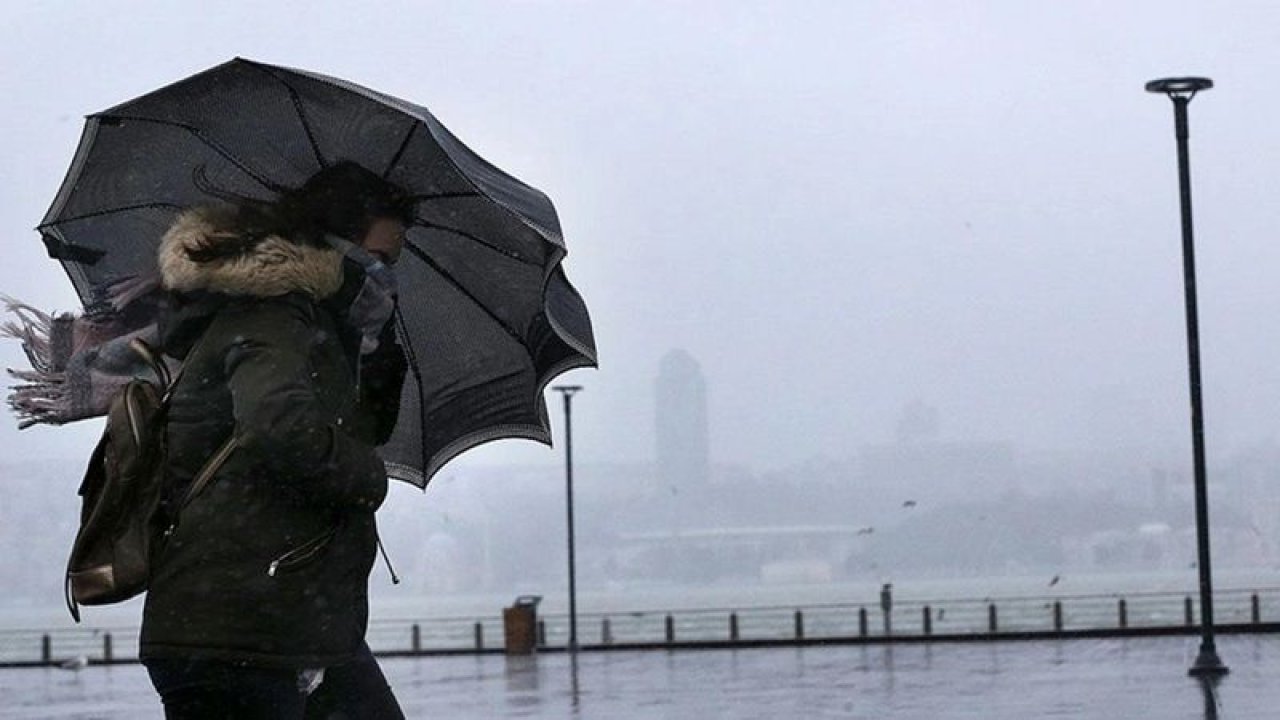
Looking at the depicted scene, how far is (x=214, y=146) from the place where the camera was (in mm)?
5465

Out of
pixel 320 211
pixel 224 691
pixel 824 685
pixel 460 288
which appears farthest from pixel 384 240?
pixel 824 685

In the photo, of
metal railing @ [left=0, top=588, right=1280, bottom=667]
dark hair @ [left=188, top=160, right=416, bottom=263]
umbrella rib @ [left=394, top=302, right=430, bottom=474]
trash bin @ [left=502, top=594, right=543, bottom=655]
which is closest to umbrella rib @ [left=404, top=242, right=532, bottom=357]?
umbrella rib @ [left=394, top=302, right=430, bottom=474]

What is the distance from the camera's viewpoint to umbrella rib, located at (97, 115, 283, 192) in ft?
17.4

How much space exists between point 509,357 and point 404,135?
956 mm

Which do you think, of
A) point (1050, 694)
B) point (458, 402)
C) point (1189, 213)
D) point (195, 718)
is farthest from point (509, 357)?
point (1189, 213)

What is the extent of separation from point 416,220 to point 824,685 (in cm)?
1840

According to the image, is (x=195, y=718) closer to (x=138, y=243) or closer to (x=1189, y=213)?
(x=138, y=243)

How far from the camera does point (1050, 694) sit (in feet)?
64.3

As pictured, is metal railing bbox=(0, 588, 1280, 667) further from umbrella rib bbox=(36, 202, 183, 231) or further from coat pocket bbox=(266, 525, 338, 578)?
coat pocket bbox=(266, 525, 338, 578)

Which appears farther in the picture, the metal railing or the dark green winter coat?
the metal railing

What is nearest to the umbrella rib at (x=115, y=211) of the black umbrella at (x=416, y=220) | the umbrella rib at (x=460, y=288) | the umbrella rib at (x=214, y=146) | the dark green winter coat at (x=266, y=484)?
the black umbrella at (x=416, y=220)

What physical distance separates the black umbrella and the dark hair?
0.50 feet

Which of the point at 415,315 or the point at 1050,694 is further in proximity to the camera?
the point at 1050,694

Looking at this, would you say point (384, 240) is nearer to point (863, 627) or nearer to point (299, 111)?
point (299, 111)
